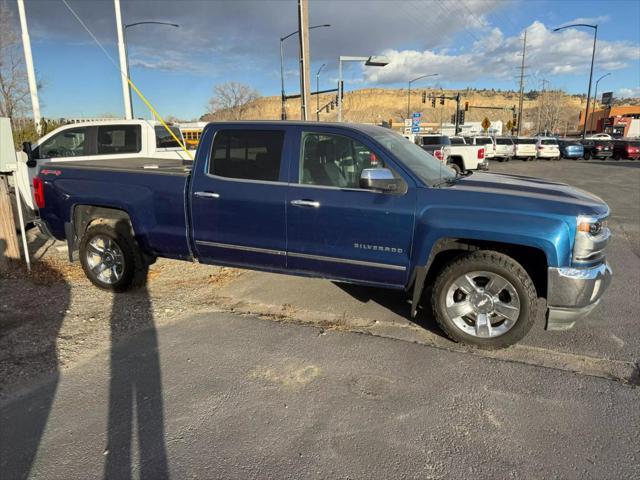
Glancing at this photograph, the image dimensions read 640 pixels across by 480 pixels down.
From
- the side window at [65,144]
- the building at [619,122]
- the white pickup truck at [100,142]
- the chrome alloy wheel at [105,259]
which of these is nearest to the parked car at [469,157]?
the white pickup truck at [100,142]

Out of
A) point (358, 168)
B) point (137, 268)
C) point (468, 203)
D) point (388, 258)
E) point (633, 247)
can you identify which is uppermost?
point (358, 168)

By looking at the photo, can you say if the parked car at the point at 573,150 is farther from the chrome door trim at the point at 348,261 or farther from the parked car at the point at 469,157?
the chrome door trim at the point at 348,261

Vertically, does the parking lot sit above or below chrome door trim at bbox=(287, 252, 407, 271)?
below

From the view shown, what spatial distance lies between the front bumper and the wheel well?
0.18 meters

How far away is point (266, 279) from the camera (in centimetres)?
585

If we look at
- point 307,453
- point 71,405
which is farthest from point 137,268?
point 307,453

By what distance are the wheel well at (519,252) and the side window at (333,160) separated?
0.99m

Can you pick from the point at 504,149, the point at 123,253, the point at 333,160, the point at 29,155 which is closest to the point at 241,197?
the point at 333,160

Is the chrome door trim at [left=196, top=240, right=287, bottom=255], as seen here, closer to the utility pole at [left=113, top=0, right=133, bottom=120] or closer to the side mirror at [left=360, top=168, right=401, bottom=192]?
the side mirror at [left=360, top=168, right=401, bottom=192]

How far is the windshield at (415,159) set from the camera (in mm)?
4168

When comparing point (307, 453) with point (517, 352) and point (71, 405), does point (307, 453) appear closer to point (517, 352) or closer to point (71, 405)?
point (71, 405)

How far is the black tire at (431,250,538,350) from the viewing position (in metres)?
3.72

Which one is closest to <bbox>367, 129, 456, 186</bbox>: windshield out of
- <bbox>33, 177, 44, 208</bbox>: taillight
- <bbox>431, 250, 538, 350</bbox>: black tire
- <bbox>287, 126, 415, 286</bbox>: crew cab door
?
<bbox>287, 126, 415, 286</bbox>: crew cab door

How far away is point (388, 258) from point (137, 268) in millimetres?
2901
